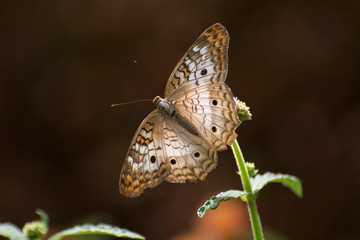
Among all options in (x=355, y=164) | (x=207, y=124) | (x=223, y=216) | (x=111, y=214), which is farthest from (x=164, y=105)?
(x=355, y=164)

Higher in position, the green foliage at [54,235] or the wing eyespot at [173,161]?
the wing eyespot at [173,161]

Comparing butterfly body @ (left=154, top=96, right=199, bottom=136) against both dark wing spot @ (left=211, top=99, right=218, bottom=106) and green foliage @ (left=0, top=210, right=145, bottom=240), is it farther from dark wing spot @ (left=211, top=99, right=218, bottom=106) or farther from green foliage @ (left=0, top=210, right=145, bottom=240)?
green foliage @ (left=0, top=210, right=145, bottom=240)

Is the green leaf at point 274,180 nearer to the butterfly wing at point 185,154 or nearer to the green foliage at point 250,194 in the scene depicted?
the green foliage at point 250,194

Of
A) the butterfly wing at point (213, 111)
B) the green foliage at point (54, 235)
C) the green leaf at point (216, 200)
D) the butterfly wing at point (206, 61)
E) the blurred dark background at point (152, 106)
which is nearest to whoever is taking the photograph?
the green leaf at point (216, 200)

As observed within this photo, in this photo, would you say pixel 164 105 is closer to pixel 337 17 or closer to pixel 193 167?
pixel 193 167

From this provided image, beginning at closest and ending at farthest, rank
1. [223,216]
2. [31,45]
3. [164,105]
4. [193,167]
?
[193,167]
[164,105]
[223,216]
[31,45]

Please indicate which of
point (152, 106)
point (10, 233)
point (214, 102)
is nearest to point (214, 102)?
point (214, 102)

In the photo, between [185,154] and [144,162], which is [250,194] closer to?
[185,154]

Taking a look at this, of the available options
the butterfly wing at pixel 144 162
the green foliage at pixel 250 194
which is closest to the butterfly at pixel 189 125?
the butterfly wing at pixel 144 162
